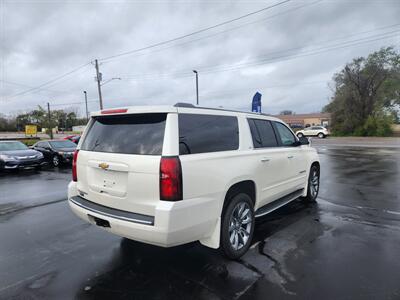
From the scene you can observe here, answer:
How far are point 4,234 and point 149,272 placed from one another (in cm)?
296

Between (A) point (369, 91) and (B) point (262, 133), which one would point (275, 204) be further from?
(A) point (369, 91)

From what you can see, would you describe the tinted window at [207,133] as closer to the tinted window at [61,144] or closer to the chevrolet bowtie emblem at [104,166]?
the chevrolet bowtie emblem at [104,166]

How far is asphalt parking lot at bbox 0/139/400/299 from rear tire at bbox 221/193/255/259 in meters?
0.16

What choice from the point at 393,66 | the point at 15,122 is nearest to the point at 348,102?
the point at 393,66

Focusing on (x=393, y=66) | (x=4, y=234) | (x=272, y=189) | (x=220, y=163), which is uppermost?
(x=393, y=66)

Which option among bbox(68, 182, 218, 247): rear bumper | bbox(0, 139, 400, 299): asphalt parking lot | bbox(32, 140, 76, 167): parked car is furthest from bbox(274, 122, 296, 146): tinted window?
bbox(32, 140, 76, 167): parked car

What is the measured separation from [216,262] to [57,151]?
42.6 ft

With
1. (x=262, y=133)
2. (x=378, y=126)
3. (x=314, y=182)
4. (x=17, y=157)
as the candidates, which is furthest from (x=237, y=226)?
(x=378, y=126)

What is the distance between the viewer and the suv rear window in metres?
2.93

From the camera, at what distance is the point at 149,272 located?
10.3 ft

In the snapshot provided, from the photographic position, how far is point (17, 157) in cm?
1158

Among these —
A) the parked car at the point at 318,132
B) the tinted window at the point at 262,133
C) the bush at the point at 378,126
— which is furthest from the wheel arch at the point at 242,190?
the bush at the point at 378,126

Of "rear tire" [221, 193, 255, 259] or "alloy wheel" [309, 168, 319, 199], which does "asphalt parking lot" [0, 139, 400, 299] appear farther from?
"alloy wheel" [309, 168, 319, 199]

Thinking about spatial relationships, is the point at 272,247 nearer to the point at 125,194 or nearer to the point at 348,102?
the point at 125,194
